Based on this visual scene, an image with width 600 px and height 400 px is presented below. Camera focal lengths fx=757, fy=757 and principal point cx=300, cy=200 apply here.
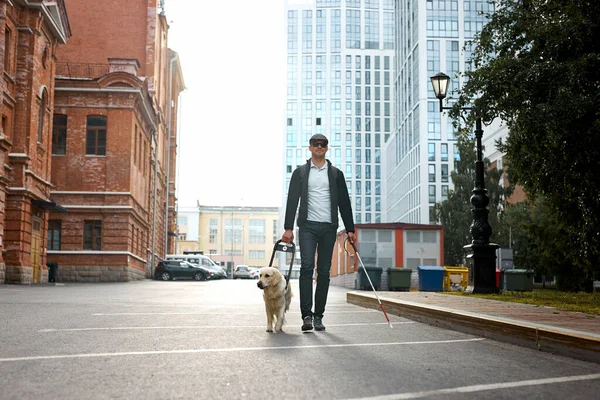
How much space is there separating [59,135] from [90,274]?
745cm

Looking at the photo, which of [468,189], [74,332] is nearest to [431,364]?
[74,332]

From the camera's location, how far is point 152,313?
11.3 metres

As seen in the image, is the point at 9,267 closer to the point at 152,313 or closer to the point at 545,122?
the point at 152,313

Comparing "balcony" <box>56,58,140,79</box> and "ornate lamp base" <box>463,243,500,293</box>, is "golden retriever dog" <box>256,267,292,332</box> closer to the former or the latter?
"ornate lamp base" <box>463,243,500,293</box>

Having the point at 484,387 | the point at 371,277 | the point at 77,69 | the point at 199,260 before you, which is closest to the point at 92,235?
the point at 77,69

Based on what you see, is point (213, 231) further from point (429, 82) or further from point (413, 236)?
point (413, 236)

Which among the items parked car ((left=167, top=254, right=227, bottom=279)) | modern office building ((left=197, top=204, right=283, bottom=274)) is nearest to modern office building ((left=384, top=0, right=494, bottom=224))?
modern office building ((left=197, top=204, right=283, bottom=274))

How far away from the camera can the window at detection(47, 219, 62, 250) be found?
3856 cm

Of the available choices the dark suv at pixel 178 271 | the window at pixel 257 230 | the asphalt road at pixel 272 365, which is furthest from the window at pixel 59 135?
the window at pixel 257 230

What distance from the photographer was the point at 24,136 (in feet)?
95.5

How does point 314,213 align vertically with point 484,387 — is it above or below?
above

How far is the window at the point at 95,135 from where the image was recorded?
39.8 m

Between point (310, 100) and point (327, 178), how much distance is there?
136 m

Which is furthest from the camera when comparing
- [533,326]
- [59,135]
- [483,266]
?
[59,135]
